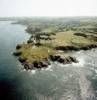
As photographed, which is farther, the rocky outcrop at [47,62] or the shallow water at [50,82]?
the rocky outcrop at [47,62]

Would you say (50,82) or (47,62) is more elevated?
(47,62)

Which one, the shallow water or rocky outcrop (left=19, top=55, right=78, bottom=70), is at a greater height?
rocky outcrop (left=19, top=55, right=78, bottom=70)

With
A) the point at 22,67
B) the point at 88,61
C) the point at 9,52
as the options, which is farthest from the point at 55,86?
the point at 9,52

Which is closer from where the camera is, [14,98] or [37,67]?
[14,98]

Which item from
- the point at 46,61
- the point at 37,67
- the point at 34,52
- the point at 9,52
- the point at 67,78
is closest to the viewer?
the point at 67,78

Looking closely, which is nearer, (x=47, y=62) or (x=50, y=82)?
(x=50, y=82)

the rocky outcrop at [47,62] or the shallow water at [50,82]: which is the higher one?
the rocky outcrop at [47,62]

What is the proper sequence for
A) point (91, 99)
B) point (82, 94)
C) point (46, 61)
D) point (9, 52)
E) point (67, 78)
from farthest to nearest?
point (9, 52) → point (46, 61) → point (67, 78) → point (82, 94) → point (91, 99)

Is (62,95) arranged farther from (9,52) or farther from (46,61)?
(9,52)
